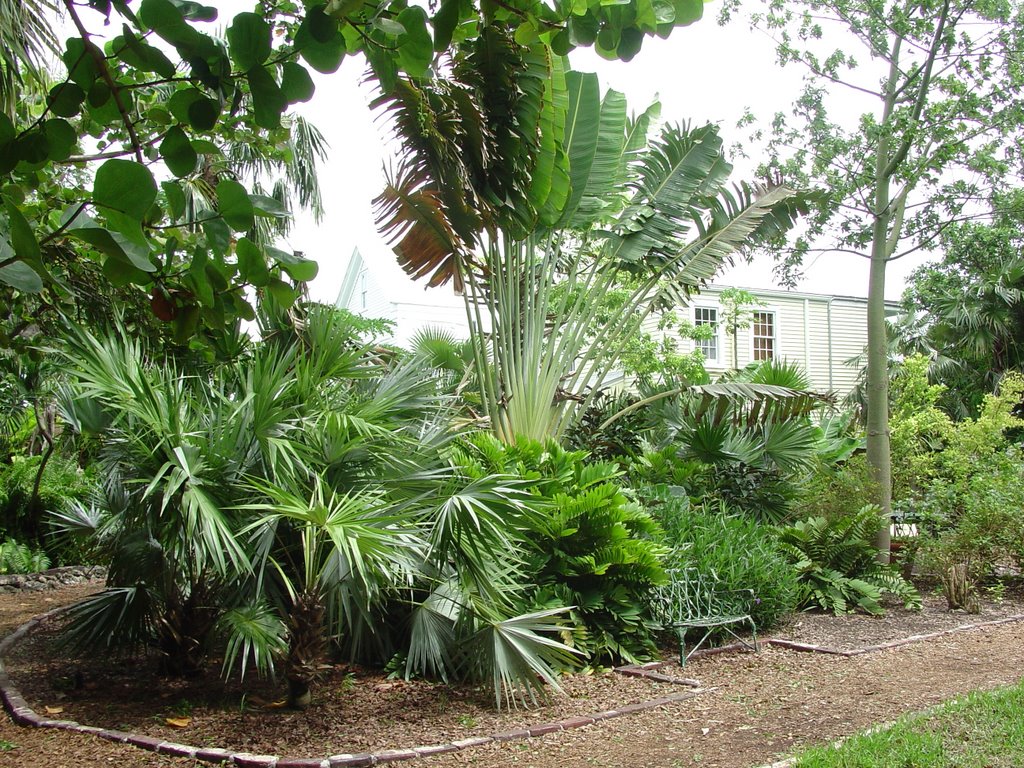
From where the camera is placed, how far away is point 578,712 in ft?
20.5

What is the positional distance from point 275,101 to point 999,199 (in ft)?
39.6

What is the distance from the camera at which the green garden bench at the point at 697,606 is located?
7930 mm

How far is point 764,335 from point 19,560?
18.7m

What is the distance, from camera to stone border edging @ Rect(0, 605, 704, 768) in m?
5.18

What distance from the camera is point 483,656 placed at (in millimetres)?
6309

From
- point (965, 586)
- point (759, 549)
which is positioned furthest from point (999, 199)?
point (759, 549)

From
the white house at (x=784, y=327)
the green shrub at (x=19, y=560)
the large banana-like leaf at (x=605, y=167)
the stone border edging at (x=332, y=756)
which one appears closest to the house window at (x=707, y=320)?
the white house at (x=784, y=327)

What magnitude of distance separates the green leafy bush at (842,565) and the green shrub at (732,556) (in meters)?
0.96

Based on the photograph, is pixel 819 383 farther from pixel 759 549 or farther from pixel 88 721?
pixel 88 721

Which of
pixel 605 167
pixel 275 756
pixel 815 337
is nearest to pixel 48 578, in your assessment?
pixel 275 756

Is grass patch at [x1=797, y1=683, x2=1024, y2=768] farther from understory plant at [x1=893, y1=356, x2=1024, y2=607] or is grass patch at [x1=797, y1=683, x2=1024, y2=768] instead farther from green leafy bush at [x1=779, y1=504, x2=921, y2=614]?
understory plant at [x1=893, y1=356, x2=1024, y2=607]

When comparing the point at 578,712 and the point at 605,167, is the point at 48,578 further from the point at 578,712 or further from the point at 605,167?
the point at 605,167

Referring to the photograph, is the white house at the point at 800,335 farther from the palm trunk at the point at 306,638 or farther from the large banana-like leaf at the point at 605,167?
the palm trunk at the point at 306,638

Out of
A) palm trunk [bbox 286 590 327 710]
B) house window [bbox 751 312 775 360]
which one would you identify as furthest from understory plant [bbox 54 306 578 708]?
house window [bbox 751 312 775 360]
